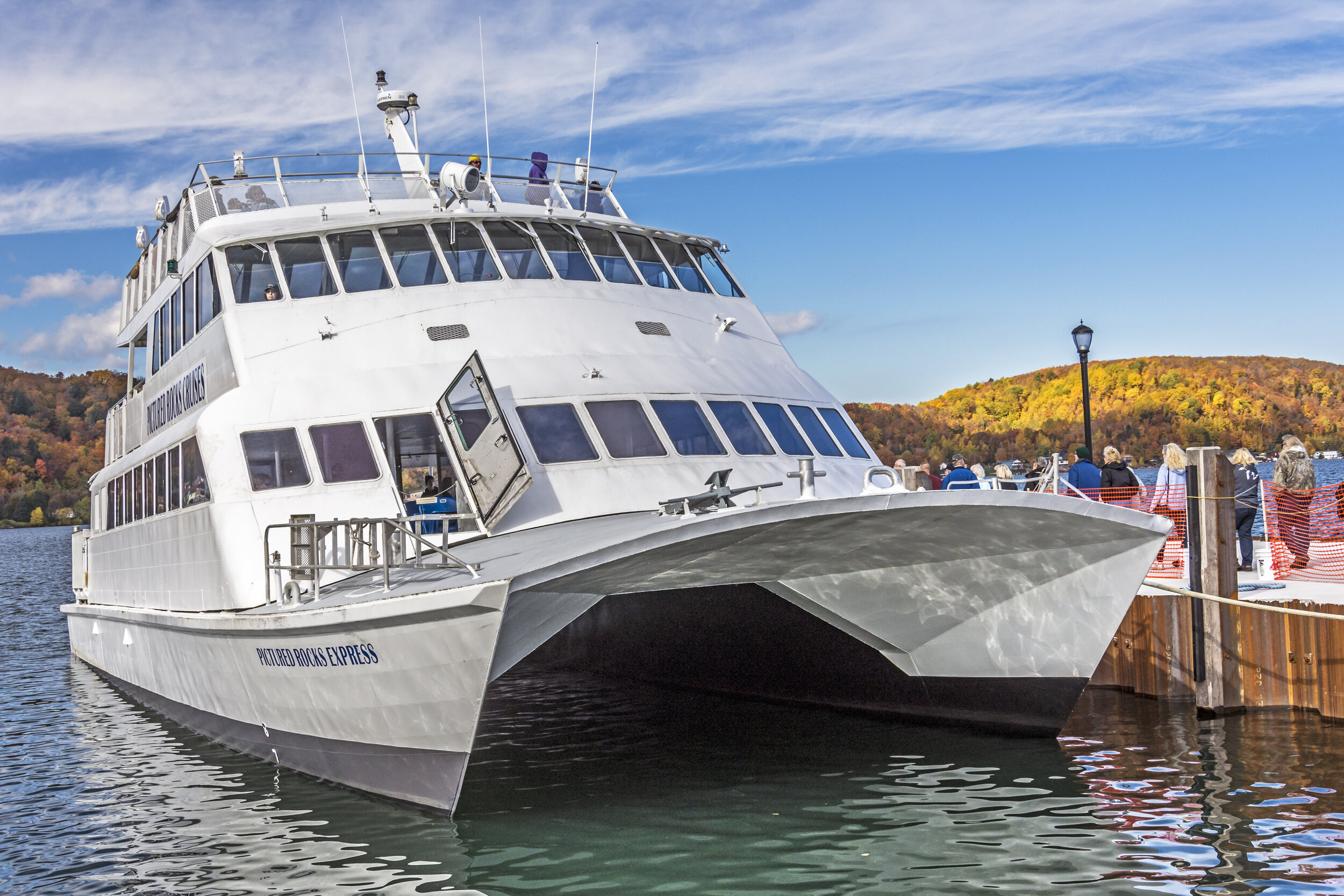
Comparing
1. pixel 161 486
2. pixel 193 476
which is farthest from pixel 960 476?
pixel 161 486

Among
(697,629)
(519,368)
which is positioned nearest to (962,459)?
(697,629)

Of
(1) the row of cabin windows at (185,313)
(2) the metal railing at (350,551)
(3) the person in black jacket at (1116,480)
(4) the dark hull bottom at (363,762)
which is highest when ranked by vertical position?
(1) the row of cabin windows at (185,313)

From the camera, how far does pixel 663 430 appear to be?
1045 cm

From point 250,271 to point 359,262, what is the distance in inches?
41.7

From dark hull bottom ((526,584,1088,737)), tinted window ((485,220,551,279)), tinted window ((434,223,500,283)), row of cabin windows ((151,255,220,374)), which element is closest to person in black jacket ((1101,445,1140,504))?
dark hull bottom ((526,584,1088,737))

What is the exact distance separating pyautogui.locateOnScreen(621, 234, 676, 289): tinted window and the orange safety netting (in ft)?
24.0

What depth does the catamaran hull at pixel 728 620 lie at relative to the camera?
7496mm

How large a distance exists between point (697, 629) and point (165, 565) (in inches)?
220

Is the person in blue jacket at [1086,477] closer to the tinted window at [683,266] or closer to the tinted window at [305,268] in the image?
the tinted window at [683,266]

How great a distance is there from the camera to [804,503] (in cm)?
744

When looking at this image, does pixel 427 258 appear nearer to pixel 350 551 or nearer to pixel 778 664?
pixel 350 551

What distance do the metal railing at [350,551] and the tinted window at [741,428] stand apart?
2.60m

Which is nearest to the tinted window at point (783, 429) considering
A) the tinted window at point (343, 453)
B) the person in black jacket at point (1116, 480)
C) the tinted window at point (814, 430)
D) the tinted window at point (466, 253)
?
the tinted window at point (814, 430)

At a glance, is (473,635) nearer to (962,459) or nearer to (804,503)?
(804,503)
